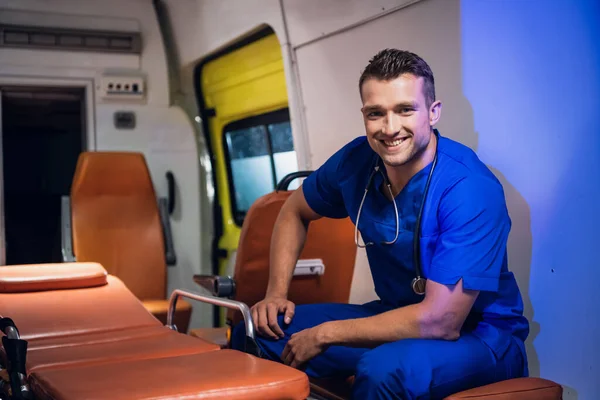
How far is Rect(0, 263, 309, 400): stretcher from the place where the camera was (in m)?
1.75

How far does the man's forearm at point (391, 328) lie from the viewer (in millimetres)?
1896

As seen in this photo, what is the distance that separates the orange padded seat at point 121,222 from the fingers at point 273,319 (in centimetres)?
206

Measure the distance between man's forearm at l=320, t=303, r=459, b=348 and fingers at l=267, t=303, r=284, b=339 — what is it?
26cm

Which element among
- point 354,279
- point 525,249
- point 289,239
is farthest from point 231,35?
point 525,249

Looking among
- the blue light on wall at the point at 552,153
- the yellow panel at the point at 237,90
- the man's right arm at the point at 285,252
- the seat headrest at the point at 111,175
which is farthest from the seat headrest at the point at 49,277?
the yellow panel at the point at 237,90

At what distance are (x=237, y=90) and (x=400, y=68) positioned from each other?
120 inches

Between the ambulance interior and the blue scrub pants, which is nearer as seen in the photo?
the blue scrub pants

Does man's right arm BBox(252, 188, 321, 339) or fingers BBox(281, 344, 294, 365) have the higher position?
man's right arm BBox(252, 188, 321, 339)

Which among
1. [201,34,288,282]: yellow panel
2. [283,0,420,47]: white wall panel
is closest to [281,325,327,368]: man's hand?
[283,0,420,47]: white wall panel

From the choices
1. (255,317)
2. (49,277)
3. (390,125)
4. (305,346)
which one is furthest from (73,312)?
(390,125)

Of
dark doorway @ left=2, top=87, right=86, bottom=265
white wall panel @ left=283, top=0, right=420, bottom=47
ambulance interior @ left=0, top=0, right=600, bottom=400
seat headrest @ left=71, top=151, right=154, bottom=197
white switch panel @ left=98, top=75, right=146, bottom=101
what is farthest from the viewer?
dark doorway @ left=2, top=87, right=86, bottom=265

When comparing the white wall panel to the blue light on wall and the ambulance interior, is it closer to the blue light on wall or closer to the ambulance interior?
the ambulance interior

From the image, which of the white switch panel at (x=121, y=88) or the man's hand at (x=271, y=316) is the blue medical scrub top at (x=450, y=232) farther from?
the white switch panel at (x=121, y=88)

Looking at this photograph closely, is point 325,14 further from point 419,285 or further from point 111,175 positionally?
point 111,175
